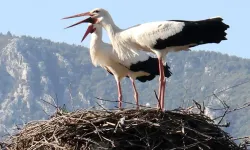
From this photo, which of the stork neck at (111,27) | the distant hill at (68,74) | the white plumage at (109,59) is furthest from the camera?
the distant hill at (68,74)

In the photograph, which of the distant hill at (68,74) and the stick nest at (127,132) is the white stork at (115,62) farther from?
the distant hill at (68,74)

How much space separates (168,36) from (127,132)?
2.41m

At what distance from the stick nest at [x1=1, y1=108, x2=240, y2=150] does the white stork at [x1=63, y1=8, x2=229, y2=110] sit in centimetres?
166

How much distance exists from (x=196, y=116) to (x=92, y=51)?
17.2 ft

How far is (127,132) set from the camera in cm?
1023

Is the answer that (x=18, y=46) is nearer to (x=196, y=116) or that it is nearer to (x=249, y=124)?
(x=249, y=124)

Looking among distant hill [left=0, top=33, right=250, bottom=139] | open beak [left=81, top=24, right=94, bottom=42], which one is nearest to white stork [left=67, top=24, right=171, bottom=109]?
open beak [left=81, top=24, right=94, bottom=42]

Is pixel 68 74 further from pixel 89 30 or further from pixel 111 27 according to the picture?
pixel 111 27

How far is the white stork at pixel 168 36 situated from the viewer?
12.2 m

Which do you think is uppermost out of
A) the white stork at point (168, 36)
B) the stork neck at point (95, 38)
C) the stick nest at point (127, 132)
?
the white stork at point (168, 36)

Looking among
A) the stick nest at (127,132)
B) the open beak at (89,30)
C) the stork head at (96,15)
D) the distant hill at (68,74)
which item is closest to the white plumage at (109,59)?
the open beak at (89,30)

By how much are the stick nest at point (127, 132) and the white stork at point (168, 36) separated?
166 cm

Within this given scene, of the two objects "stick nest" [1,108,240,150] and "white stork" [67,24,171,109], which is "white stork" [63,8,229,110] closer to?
"stick nest" [1,108,240,150]

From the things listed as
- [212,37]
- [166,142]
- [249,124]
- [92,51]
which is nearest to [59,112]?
[166,142]
